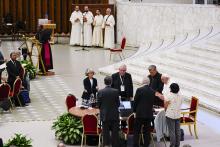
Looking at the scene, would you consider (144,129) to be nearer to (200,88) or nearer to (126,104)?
(126,104)

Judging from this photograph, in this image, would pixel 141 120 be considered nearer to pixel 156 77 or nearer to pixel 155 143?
pixel 155 143

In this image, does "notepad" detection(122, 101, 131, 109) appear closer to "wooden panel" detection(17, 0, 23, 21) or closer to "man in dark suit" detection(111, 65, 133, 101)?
"man in dark suit" detection(111, 65, 133, 101)

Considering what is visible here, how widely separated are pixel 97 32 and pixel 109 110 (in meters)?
13.9

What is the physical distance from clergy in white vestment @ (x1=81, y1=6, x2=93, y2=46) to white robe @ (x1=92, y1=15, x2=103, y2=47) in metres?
0.24

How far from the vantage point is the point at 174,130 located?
37.2ft

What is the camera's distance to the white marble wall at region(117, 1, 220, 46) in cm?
2069

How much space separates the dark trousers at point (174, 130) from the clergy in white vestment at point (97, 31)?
44.5ft

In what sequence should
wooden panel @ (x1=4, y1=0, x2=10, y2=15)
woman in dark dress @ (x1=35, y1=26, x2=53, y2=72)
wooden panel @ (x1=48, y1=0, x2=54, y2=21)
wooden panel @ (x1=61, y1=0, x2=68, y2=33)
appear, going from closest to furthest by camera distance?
woman in dark dress @ (x1=35, y1=26, x2=53, y2=72)
wooden panel @ (x1=4, y1=0, x2=10, y2=15)
wooden panel @ (x1=48, y1=0, x2=54, y2=21)
wooden panel @ (x1=61, y1=0, x2=68, y2=33)

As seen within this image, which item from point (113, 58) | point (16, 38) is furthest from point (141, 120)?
point (16, 38)

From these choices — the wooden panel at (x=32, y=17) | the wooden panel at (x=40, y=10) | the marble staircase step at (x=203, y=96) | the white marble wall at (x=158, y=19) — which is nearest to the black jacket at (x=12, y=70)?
the marble staircase step at (x=203, y=96)

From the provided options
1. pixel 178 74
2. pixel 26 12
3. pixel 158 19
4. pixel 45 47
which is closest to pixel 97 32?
pixel 158 19

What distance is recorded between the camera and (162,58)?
19.0 metres

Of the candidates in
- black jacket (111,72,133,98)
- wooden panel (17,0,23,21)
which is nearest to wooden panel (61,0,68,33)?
wooden panel (17,0,23,21)

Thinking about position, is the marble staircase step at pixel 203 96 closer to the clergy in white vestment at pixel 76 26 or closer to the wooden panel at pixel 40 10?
the clergy in white vestment at pixel 76 26
